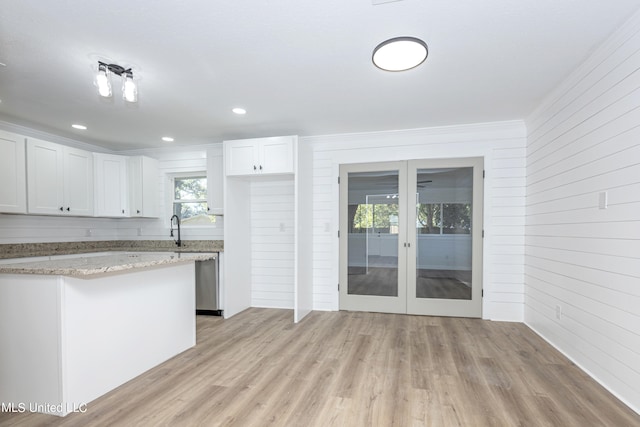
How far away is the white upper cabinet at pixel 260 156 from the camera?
12.9 feet

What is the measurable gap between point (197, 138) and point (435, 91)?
3.33m

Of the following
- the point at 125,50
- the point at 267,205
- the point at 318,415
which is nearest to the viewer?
the point at 318,415

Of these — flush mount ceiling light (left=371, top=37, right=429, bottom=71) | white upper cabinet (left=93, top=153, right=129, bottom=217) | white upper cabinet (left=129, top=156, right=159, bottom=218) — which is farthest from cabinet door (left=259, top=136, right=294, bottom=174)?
white upper cabinet (left=93, top=153, right=129, bottom=217)

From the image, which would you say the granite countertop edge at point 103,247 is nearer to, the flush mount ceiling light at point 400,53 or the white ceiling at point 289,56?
the white ceiling at point 289,56

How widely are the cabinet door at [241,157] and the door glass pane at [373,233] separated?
1.36 metres

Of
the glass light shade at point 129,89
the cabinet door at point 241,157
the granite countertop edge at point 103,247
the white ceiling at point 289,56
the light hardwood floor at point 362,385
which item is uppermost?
the white ceiling at point 289,56

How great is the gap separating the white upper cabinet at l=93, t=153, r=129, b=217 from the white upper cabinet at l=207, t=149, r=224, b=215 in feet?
4.58

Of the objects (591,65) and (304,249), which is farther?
(304,249)

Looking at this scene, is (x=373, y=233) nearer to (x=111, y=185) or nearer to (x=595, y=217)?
(x=595, y=217)

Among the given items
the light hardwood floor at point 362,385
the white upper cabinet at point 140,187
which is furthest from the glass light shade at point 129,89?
the white upper cabinet at point 140,187

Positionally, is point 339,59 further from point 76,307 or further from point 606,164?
point 76,307

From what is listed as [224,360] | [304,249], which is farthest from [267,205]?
[224,360]

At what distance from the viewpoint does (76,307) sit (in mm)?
2072

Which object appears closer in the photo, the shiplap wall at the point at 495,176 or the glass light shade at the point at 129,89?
the glass light shade at the point at 129,89
